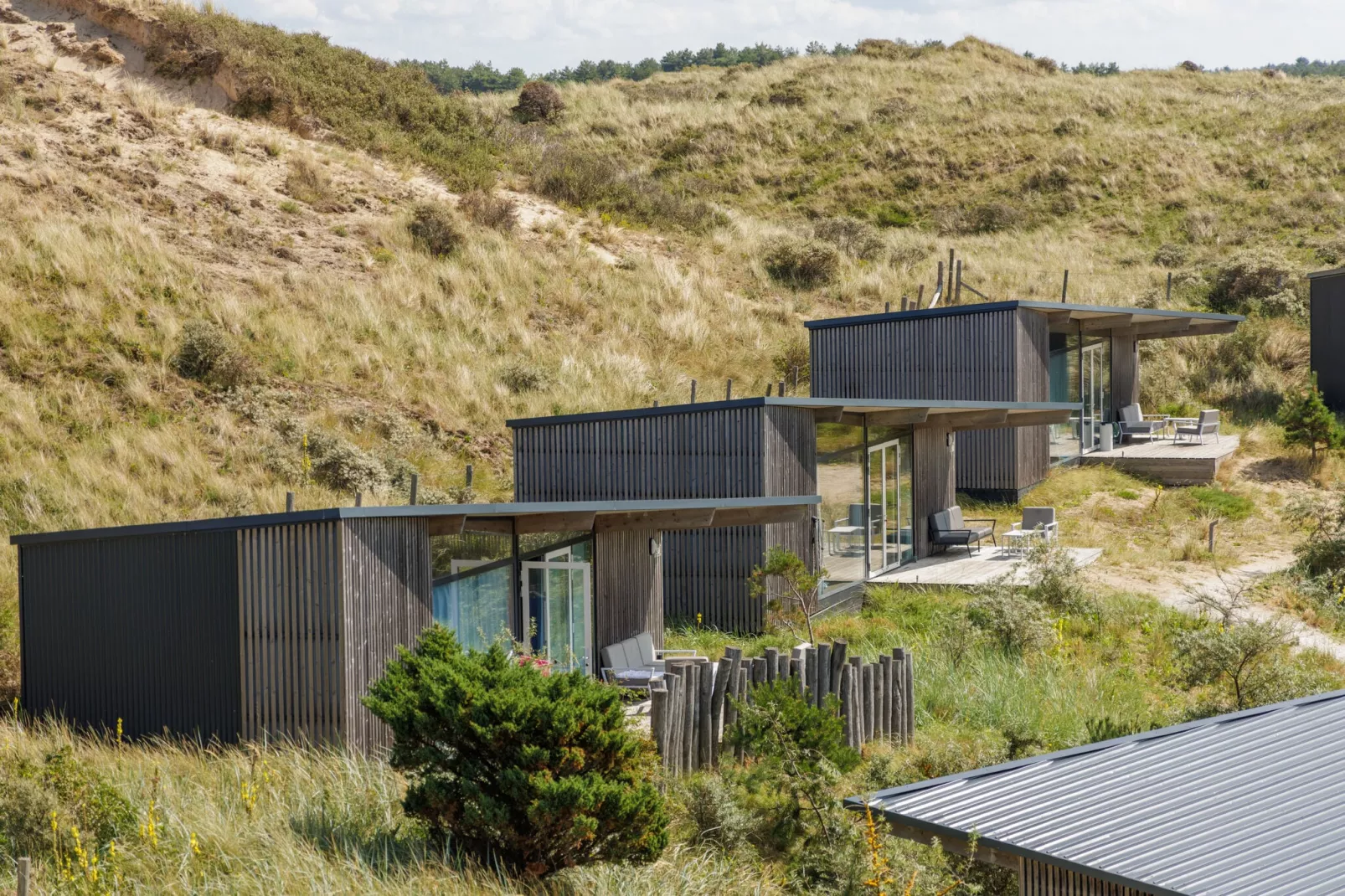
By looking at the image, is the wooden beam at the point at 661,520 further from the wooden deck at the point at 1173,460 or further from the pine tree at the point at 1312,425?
the pine tree at the point at 1312,425


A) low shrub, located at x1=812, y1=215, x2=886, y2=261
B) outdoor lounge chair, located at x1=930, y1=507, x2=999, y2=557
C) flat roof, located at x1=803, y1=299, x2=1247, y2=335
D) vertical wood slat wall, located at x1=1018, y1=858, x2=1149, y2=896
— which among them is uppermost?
low shrub, located at x1=812, y1=215, x2=886, y2=261

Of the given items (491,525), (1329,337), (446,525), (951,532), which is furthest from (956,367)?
(446,525)

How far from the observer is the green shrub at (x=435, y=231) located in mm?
29969

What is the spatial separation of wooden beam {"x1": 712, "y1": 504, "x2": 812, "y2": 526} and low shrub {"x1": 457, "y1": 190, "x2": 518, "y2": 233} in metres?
18.6

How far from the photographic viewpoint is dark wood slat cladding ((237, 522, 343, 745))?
9797 mm

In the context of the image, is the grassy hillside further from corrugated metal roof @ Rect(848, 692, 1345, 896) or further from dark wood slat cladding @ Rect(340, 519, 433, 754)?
corrugated metal roof @ Rect(848, 692, 1345, 896)

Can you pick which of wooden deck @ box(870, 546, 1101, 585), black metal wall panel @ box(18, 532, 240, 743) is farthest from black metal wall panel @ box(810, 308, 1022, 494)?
black metal wall panel @ box(18, 532, 240, 743)

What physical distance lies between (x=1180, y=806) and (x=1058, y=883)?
74cm

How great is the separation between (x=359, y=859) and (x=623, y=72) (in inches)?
3336

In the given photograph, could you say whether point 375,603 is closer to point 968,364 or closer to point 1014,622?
point 1014,622

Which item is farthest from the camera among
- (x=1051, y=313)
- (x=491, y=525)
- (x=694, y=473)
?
(x=1051, y=313)

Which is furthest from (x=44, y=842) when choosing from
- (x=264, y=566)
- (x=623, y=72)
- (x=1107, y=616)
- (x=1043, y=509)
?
(x=623, y=72)

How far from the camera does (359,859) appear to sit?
7.03 m

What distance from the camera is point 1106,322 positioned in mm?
27297
